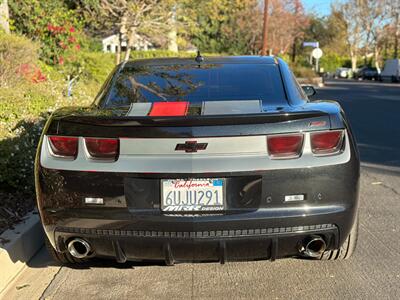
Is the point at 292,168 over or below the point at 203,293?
over

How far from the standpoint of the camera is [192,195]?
325 cm

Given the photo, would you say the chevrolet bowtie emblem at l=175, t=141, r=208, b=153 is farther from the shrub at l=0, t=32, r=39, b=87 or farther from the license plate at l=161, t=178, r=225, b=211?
the shrub at l=0, t=32, r=39, b=87

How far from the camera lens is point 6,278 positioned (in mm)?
3885

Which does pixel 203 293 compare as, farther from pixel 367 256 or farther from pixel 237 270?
pixel 367 256

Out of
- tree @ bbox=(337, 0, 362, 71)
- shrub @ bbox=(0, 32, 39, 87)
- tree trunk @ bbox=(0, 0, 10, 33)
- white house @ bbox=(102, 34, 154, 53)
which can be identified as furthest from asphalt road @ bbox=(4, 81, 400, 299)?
tree @ bbox=(337, 0, 362, 71)

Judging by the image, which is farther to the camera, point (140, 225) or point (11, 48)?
point (11, 48)

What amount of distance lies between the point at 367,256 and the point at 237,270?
108cm

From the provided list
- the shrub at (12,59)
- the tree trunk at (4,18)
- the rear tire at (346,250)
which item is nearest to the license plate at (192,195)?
the rear tire at (346,250)

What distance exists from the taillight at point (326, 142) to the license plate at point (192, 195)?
2.14 feet

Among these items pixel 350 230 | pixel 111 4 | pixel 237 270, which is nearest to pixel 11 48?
pixel 237 270

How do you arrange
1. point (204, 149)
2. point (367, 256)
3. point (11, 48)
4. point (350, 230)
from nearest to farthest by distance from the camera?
point (204, 149) → point (350, 230) → point (367, 256) → point (11, 48)

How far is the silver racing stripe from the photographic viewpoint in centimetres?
321

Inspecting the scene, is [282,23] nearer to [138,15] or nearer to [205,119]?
[138,15]

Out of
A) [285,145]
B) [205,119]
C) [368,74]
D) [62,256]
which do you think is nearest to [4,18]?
[62,256]
